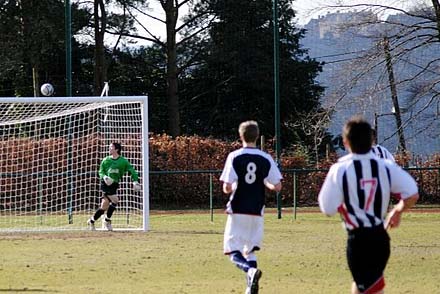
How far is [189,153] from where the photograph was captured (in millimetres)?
34469

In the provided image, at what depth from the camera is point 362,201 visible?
7543 millimetres

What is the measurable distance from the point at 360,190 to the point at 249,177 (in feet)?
10.9

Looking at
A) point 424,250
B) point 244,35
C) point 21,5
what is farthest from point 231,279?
point 244,35

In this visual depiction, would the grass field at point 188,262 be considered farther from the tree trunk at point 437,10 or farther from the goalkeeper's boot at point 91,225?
the tree trunk at point 437,10

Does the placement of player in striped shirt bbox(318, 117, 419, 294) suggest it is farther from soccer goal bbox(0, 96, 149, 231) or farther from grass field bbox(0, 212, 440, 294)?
soccer goal bbox(0, 96, 149, 231)

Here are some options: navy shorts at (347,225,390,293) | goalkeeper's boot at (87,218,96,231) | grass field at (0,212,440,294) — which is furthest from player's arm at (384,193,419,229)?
goalkeeper's boot at (87,218,96,231)

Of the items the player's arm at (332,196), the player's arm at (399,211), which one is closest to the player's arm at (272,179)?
the player's arm at (399,211)

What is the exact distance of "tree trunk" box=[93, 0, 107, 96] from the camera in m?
43.3

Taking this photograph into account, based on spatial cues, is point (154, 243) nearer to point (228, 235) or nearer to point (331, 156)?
point (228, 235)

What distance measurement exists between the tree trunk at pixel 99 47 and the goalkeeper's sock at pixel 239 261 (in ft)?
109

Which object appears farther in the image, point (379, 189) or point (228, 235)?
point (228, 235)

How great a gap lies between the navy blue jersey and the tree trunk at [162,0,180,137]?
33.3m

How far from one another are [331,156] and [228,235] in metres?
24.9

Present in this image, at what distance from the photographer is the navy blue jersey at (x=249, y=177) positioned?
35.0 ft
